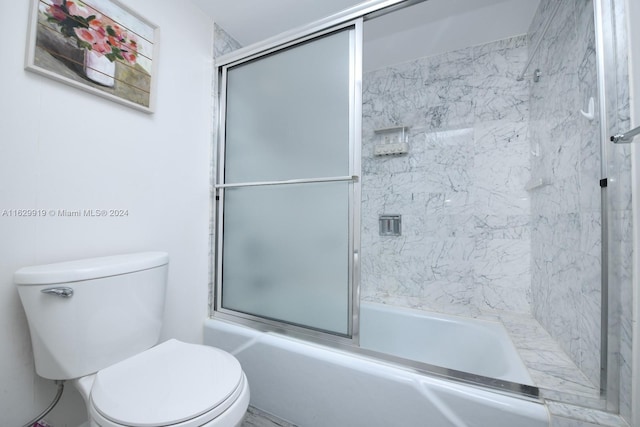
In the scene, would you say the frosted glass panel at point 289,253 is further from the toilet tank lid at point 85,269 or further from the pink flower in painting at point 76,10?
the pink flower in painting at point 76,10

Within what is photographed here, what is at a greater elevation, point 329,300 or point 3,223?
point 3,223

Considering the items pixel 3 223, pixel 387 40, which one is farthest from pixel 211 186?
pixel 387 40

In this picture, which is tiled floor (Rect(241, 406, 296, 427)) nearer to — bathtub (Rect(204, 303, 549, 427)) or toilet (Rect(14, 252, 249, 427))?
bathtub (Rect(204, 303, 549, 427))

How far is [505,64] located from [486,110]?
12.2 inches

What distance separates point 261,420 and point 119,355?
2.40ft

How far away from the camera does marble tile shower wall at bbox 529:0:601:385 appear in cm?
92

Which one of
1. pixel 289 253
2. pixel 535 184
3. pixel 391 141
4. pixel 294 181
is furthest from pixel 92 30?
pixel 535 184

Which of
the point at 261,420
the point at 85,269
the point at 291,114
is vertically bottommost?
the point at 261,420

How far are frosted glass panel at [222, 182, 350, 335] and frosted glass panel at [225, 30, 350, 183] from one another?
11cm

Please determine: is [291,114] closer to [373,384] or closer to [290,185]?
[290,185]

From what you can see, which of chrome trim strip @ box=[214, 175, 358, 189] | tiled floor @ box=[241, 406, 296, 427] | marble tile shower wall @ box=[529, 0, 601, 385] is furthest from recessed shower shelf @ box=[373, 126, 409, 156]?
tiled floor @ box=[241, 406, 296, 427]

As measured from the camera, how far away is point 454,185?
5.87ft

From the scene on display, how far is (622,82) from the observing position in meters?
0.80

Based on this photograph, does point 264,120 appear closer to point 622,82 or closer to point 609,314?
point 622,82
